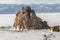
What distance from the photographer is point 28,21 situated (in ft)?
21.3

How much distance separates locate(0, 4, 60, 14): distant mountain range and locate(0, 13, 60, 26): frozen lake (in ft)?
0.41

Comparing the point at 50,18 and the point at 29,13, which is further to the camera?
the point at 50,18

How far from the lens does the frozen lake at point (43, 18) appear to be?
7.00 meters

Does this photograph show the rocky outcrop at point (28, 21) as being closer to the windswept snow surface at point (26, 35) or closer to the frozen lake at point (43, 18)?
the windswept snow surface at point (26, 35)

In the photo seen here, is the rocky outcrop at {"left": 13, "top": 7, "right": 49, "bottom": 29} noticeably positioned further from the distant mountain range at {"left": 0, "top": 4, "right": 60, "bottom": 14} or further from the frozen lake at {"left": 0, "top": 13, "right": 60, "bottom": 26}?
the distant mountain range at {"left": 0, "top": 4, "right": 60, "bottom": 14}

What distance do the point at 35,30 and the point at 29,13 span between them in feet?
1.88

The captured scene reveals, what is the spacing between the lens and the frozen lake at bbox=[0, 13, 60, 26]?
7000 millimetres

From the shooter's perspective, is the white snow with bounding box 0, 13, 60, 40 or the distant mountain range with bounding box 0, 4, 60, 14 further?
the distant mountain range with bounding box 0, 4, 60, 14

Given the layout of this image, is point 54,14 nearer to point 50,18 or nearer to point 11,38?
point 50,18

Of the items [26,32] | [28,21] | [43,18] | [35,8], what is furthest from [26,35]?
[35,8]

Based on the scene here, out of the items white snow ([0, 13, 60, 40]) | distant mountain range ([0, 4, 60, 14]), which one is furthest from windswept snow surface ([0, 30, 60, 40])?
distant mountain range ([0, 4, 60, 14])

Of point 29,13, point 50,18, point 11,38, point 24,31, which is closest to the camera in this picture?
point 11,38

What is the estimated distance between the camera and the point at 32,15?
21.6 feet

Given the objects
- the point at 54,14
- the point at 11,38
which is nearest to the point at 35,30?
the point at 11,38
